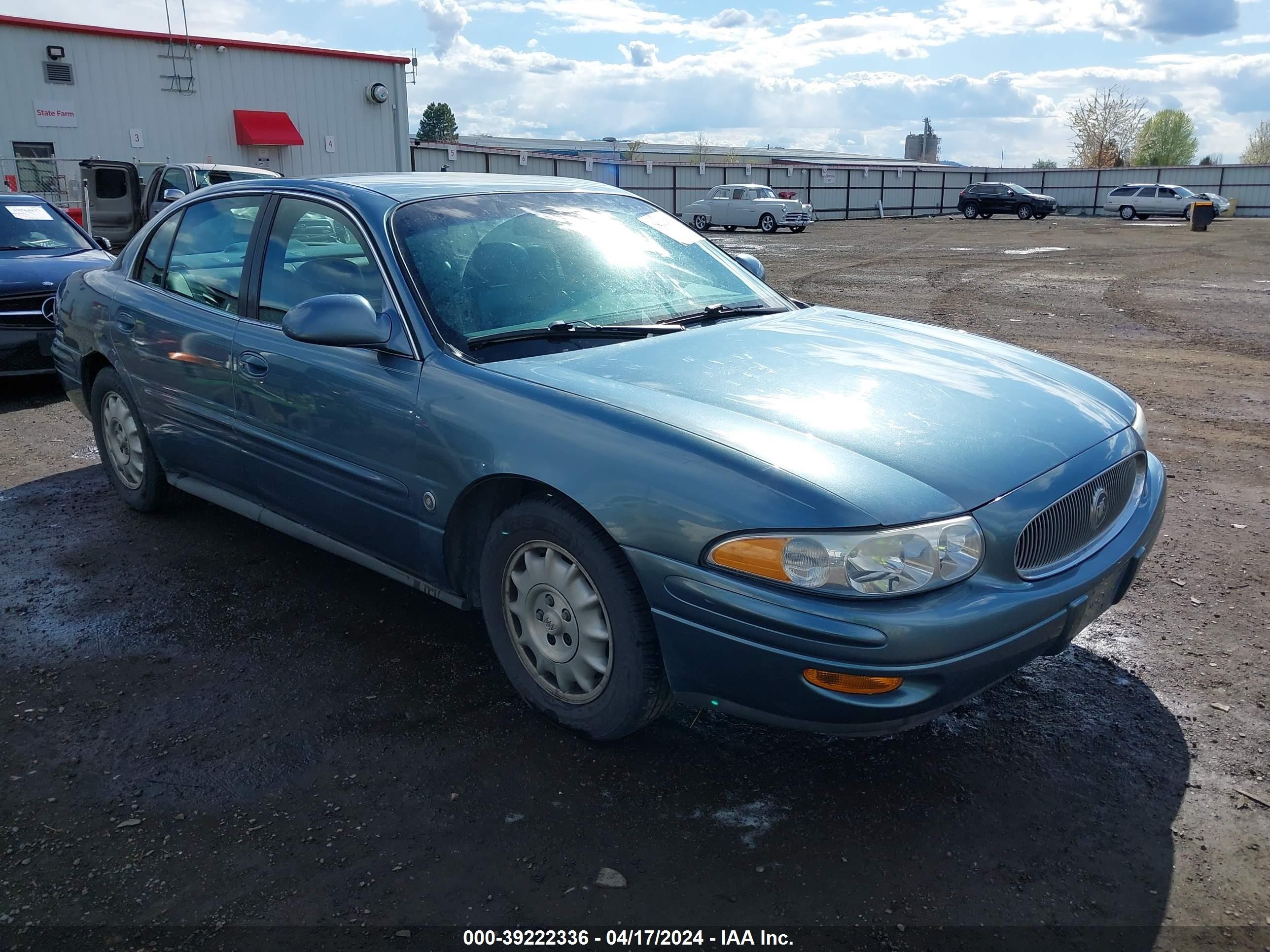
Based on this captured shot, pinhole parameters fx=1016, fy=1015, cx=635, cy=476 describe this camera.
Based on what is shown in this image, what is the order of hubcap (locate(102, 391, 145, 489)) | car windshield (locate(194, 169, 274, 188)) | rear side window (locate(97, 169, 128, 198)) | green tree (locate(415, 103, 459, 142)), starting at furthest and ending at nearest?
green tree (locate(415, 103, 459, 142)), rear side window (locate(97, 169, 128, 198)), car windshield (locate(194, 169, 274, 188)), hubcap (locate(102, 391, 145, 489))

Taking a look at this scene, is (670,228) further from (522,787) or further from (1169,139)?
(1169,139)

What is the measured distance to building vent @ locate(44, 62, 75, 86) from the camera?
25266mm

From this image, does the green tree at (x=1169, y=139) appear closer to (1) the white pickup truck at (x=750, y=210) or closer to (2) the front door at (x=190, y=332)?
(1) the white pickup truck at (x=750, y=210)

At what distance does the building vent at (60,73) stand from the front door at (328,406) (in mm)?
26583

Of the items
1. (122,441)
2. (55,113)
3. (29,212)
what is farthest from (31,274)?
(55,113)

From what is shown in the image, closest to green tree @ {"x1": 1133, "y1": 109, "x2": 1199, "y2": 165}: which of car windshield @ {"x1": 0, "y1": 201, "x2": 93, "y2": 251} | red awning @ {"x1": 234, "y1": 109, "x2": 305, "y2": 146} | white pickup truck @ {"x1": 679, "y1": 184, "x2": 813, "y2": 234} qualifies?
white pickup truck @ {"x1": 679, "y1": 184, "x2": 813, "y2": 234}

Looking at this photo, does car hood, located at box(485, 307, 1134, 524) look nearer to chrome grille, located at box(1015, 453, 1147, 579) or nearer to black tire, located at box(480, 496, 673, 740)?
chrome grille, located at box(1015, 453, 1147, 579)

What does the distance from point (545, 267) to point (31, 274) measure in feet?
20.0

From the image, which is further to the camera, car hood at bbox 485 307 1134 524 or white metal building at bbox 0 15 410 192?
white metal building at bbox 0 15 410 192

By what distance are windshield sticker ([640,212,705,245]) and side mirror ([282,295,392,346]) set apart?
1383mm

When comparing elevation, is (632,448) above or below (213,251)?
below

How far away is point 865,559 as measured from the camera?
2430 millimetres

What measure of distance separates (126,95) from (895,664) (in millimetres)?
29552

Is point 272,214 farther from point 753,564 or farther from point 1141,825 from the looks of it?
point 1141,825
